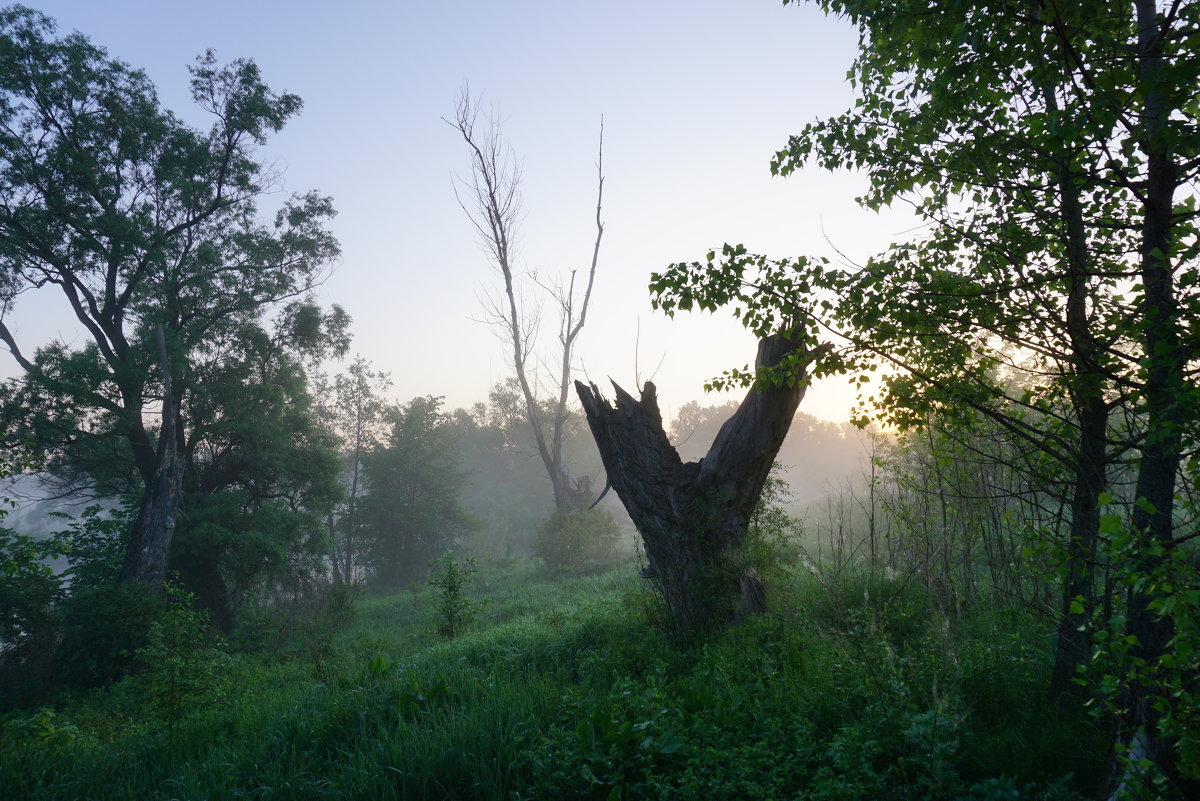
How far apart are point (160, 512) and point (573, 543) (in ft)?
45.1

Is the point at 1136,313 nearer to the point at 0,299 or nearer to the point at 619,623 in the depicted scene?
the point at 619,623

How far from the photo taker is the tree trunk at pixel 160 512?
15.9 metres

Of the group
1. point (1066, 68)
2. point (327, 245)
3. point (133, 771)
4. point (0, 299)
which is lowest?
point (133, 771)

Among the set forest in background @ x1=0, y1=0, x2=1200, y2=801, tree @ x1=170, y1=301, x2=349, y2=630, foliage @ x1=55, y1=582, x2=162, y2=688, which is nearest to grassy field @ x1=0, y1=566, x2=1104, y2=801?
forest in background @ x1=0, y1=0, x2=1200, y2=801

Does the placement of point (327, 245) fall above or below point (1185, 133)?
above

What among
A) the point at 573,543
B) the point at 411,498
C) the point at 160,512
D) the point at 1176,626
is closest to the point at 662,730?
the point at 1176,626

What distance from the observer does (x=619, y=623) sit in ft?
27.0

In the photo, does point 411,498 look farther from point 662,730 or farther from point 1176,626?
point 1176,626

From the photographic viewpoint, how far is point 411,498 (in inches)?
1437

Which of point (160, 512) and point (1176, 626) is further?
point (160, 512)

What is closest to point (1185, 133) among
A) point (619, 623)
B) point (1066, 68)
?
point (1066, 68)

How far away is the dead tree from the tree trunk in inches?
538

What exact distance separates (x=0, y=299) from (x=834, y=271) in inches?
780

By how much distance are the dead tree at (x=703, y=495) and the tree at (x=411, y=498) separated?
2869 centimetres
